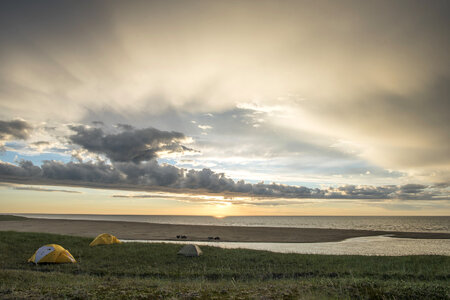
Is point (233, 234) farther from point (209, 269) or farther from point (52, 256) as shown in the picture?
point (52, 256)

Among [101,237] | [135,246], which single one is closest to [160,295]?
[135,246]

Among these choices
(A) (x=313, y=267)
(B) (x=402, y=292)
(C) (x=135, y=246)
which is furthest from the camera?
(C) (x=135, y=246)

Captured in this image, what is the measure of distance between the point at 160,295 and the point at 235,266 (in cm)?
1597

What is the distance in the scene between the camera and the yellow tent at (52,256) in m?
25.4

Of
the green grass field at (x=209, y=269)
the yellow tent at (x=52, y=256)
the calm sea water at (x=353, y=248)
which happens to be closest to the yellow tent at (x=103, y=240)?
the green grass field at (x=209, y=269)

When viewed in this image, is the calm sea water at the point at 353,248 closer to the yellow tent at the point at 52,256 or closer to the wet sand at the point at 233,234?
the wet sand at the point at 233,234

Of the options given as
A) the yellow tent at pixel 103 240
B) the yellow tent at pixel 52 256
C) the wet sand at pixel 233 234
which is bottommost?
the wet sand at pixel 233 234

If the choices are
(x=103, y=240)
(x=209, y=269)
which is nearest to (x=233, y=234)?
(x=103, y=240)

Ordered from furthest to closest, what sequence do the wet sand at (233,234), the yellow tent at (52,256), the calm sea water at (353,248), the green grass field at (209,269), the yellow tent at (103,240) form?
the wet sand at (233,234)
the calm sea water at (353,248)
the yellow tent at (103,240)
the yellow tent at (52,256)
the green grass field at (209,269)

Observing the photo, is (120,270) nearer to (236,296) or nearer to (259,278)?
(259,278)

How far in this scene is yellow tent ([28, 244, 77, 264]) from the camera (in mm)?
25406

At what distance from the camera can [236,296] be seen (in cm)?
1055

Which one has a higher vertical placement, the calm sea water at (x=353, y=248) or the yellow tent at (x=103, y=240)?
the yellow tent at (x=103, y=240)

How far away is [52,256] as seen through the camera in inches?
1008
